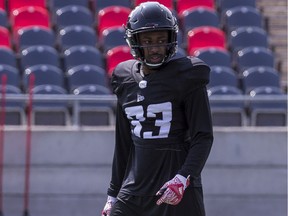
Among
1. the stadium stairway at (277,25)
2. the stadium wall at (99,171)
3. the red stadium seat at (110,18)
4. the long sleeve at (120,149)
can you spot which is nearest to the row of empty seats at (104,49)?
the red stadium seat at (110,18)

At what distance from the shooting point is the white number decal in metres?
4.71

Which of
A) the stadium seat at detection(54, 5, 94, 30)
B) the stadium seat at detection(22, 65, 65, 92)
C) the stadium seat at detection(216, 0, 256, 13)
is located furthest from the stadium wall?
the stadium seat at detection(216, 0, 256, 13)

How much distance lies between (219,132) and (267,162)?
0.55m

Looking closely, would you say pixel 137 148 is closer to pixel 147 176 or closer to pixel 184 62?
pixel 147 176

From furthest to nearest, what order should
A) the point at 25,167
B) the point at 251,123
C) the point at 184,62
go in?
the point at 251,123 < the point at 25,167 < the point at 184,62

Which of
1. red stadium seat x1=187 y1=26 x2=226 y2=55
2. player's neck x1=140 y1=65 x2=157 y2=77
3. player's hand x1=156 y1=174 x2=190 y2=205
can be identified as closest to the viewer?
player's hand x1=156 y1=174 x2=190 y2=205

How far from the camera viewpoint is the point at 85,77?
11141 millimetres

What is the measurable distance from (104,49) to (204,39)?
1224mm

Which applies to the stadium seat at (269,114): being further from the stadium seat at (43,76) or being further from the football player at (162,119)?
the football player at (162,119)

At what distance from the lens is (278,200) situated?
9.67m

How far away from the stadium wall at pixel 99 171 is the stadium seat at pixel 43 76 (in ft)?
5.10

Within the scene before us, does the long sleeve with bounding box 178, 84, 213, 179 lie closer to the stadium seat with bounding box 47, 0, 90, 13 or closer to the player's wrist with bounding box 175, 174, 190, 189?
the player's wrist with bounding box 175, 174, 190, 189

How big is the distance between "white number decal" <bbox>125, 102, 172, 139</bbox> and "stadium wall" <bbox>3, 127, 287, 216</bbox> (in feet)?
15.3

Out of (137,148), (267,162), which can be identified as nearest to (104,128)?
(267,162)
